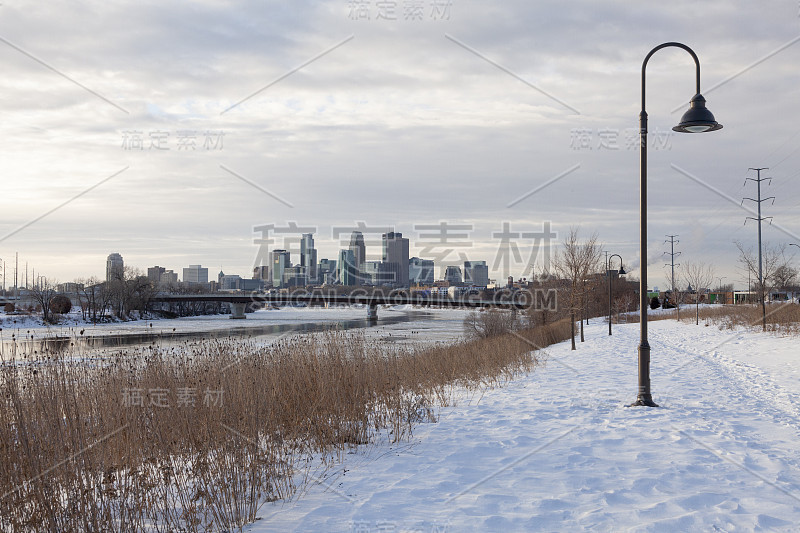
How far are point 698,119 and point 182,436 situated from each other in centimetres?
964

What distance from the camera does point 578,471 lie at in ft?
22.7

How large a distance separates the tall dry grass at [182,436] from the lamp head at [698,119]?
682 cm

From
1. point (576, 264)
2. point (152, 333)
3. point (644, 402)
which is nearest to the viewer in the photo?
point (644, 402)

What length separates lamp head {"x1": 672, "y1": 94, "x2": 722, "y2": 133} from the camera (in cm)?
985

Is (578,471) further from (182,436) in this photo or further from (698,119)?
(698,119)

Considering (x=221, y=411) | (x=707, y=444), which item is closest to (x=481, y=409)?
(x=707, y=444)

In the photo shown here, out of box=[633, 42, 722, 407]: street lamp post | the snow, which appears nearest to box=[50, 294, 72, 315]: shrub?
the snow

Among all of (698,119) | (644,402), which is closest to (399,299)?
(644,402)

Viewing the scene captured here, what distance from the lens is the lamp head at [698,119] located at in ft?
32.3

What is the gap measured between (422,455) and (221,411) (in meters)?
2.90

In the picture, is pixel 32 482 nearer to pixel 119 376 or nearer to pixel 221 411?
pixel 221 411

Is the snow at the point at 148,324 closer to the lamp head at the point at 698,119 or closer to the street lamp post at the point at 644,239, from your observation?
the street lamp post at the point at 644,239

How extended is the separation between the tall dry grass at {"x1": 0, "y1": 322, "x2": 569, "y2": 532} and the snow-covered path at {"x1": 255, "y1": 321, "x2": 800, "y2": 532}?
616 millimetres

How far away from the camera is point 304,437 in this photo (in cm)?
859
